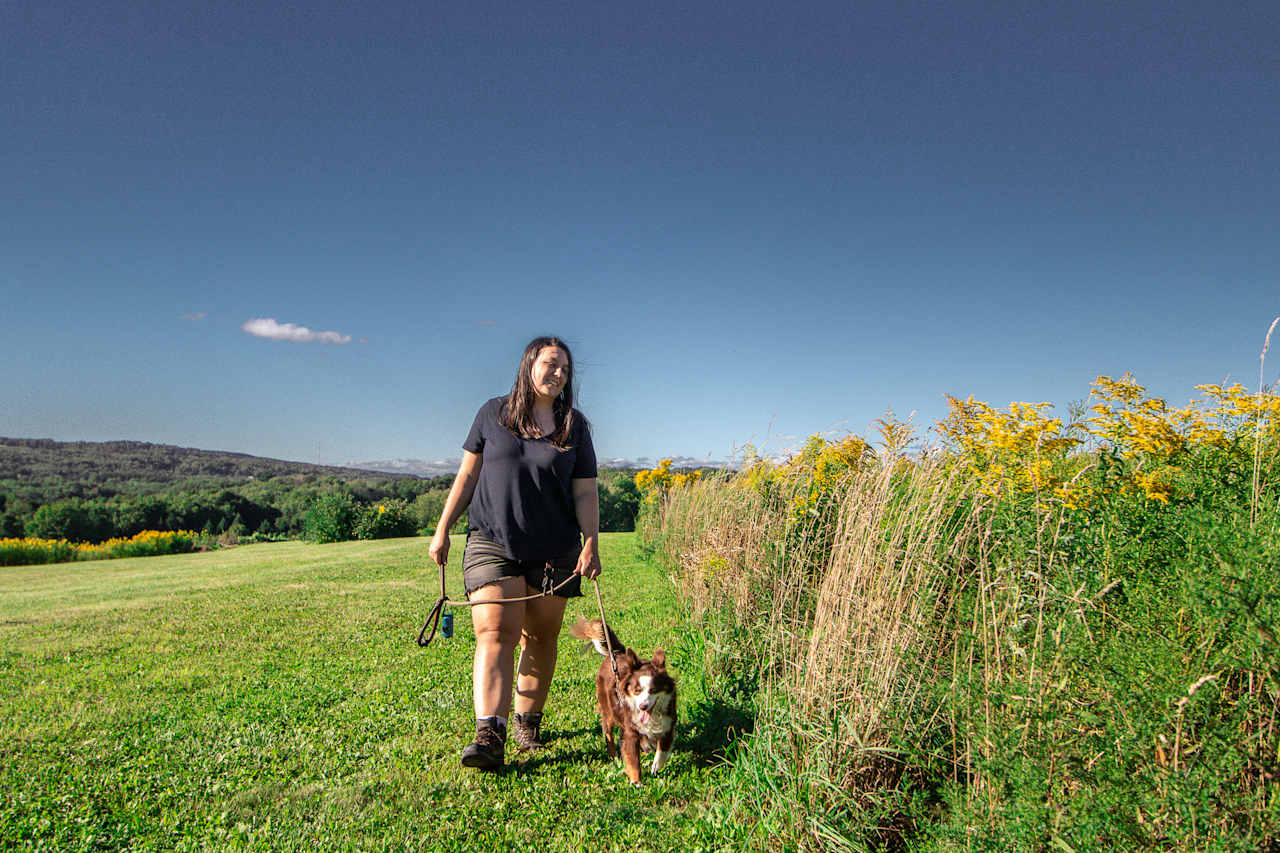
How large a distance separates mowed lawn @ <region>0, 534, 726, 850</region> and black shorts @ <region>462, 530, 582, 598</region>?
100 centimetres

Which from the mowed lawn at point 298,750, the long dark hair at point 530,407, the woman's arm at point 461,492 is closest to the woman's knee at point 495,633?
the woman's arm at point 461,492

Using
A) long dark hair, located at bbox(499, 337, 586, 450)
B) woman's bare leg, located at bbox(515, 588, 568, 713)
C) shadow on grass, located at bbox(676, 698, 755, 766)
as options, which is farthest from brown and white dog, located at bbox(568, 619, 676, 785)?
long dark hair, located at bbox(499, 337, 586, 450)

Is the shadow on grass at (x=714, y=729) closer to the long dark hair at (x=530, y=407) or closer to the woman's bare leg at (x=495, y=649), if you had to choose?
the woman's bare leg at (x=495, y=649)

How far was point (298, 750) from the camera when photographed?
402 centimetres

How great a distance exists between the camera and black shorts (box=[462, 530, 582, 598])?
3.65 metres

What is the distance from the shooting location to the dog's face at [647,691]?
343 cm

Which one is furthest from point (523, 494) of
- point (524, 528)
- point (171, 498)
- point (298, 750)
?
point (171, 498)

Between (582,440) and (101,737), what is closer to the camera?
(582,440)

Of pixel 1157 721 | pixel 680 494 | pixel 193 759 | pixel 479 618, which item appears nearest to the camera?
pixel 1157 721

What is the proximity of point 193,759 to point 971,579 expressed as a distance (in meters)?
4.30

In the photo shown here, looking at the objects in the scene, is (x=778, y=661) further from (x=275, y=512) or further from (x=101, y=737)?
(x=275, y=512)

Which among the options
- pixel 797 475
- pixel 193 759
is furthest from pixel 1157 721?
pixel 193 759

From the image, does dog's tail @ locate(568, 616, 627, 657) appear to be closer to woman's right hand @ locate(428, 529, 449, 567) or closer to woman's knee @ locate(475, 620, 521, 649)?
woman's knee @ locate(475, 620, 521, 649)

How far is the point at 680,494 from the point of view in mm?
13039
